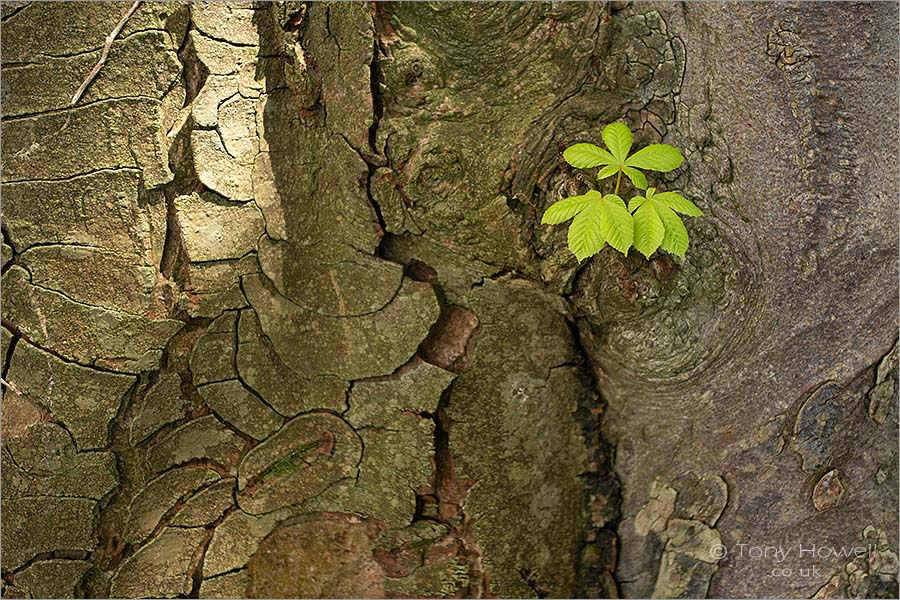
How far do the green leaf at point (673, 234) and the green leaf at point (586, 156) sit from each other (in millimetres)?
131

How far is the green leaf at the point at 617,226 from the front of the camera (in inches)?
54.1

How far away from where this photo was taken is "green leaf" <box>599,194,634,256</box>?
1375 mm

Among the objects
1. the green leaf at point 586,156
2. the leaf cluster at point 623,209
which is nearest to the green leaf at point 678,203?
the leaf cluster at point 623,209

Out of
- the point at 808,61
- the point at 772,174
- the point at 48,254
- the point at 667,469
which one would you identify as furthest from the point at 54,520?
the point at 808,61

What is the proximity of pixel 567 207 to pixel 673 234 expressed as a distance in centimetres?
19

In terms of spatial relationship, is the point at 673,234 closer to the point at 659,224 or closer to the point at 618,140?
the point at 659,224

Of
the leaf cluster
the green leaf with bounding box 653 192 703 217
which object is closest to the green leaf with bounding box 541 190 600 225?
the leaf cluster

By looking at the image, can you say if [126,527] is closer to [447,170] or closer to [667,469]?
[447,170]

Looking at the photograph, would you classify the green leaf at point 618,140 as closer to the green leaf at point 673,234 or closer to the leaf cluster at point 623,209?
the leaf cluster at point 623,209

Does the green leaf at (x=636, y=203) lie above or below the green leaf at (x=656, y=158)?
below

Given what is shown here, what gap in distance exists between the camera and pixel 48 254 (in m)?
1.53

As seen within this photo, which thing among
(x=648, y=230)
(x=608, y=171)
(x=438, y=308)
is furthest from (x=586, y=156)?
(x=438, y=308)

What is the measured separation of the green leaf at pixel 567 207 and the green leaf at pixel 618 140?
77 mm

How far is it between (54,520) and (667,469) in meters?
1.23
